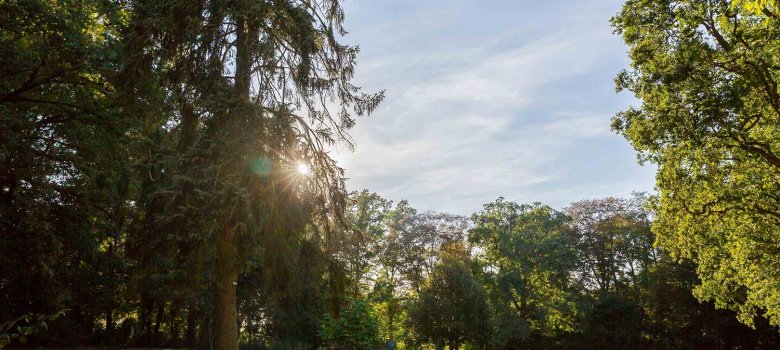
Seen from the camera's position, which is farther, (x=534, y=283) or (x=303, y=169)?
(x=534, y=283)

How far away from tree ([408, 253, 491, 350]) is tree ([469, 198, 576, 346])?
394 centimetres

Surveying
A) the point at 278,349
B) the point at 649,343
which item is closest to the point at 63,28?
the point at 278,349

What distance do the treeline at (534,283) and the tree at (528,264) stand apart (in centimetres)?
8

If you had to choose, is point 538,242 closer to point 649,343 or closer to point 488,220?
point 488,220

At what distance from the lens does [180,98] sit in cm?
934

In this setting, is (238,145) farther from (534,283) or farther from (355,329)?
(534,283)

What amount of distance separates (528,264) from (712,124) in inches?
944

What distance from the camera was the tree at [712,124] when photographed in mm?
11508

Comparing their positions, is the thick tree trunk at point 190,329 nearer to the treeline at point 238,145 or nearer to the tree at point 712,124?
the treeline at point 238,145

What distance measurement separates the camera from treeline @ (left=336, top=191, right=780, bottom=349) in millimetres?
27234

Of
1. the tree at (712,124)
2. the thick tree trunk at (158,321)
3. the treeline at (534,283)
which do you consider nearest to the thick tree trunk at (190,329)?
the thick tree trunk at (158,321)

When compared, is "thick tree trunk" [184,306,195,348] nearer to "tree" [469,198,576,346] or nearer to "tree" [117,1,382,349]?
"tree" [117,1,382,349]

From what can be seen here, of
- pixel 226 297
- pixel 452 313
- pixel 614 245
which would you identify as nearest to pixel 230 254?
pixel 226 297

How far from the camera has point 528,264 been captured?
3438 cm
